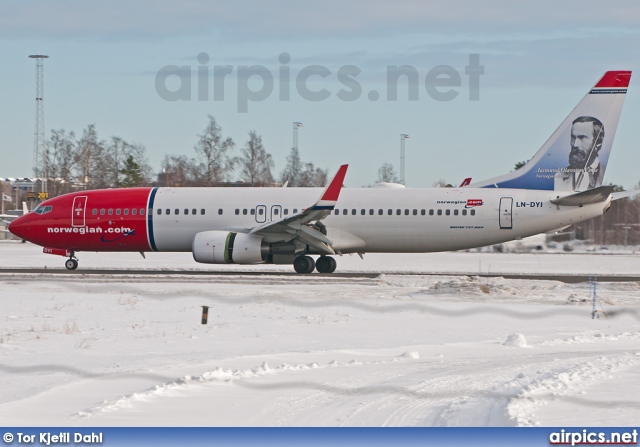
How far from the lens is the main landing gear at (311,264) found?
31688 mm

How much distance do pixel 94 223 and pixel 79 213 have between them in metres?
0.74

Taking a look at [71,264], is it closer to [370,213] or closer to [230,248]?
[230,248]

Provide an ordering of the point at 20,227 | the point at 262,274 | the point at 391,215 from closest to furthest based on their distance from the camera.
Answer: the point at 391,215 < the point at 262,274 < the point at 20,227

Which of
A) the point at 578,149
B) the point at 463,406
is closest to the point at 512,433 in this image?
the point at 463,406

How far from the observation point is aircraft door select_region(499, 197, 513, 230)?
3069 cm

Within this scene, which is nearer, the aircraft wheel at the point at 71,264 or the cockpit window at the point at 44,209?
the aircraft wheel at the point at 71,264

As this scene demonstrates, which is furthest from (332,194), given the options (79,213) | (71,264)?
(71,264)

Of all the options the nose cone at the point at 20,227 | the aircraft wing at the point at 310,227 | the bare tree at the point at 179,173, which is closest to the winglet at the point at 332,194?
the aircraft wing at the point at 310,227

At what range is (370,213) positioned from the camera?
104 ft

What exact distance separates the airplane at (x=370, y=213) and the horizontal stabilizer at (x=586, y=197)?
39mm

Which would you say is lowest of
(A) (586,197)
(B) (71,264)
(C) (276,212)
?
(B) (71,264)

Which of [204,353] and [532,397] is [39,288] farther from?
[532,397]

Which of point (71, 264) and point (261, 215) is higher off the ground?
point (261, 215)

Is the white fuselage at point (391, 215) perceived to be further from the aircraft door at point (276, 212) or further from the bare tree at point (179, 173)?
the bare tree at point (179, 173)
